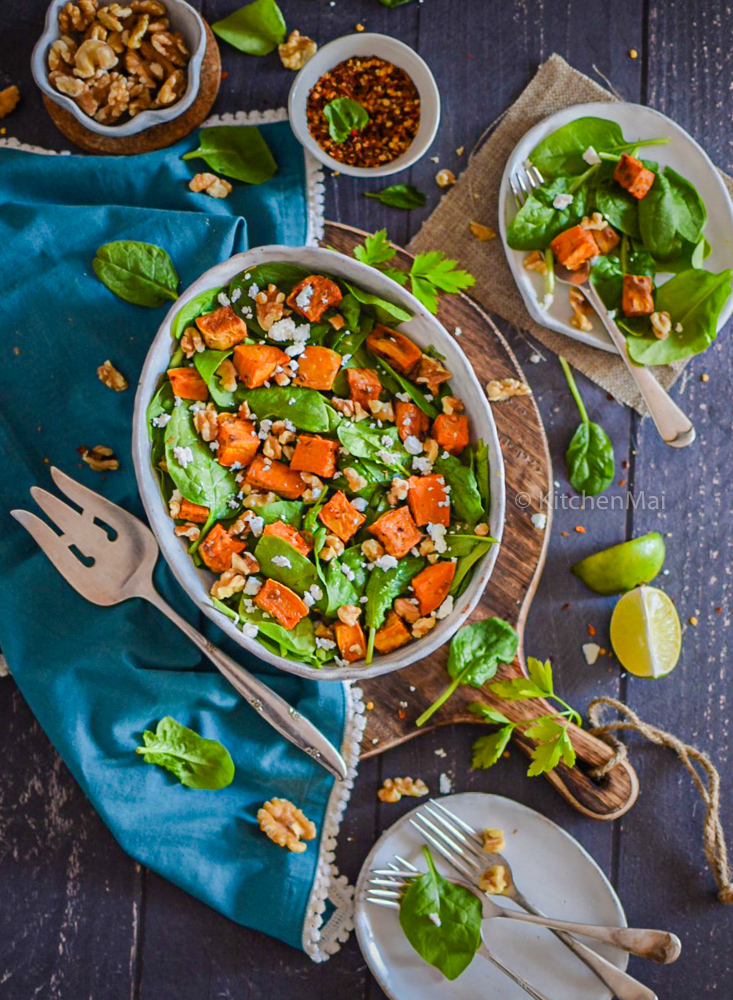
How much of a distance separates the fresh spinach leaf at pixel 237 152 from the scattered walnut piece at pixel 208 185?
0.09 feet

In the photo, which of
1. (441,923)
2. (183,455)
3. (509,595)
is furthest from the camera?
(509,595)

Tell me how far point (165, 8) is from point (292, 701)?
1695mm

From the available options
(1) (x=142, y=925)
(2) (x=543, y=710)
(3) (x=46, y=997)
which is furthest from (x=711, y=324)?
(3) (x=46, y=997)

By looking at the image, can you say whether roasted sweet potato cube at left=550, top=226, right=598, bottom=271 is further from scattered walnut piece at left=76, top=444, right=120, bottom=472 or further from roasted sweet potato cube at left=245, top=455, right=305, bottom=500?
scattered walnut piece at left=76, top=444, right=120, bottom=472

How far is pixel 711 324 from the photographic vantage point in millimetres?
2066

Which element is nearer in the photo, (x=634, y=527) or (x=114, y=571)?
(x=114, y=571)

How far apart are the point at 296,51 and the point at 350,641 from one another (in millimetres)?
1456

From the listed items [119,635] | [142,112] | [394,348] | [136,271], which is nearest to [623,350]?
[394,348]

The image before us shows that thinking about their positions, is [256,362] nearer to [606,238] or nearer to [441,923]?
[606,238]

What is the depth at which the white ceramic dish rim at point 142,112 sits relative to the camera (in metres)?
2.02

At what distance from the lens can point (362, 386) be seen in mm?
1915

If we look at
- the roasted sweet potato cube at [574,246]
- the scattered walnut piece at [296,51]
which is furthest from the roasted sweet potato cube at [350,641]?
the scattered walnut piece at [296,51]

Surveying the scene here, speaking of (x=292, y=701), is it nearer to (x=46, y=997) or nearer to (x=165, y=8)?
(x=46, y=997)

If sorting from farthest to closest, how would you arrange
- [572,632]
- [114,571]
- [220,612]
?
[572,632] → [114,571] → [220,612]
